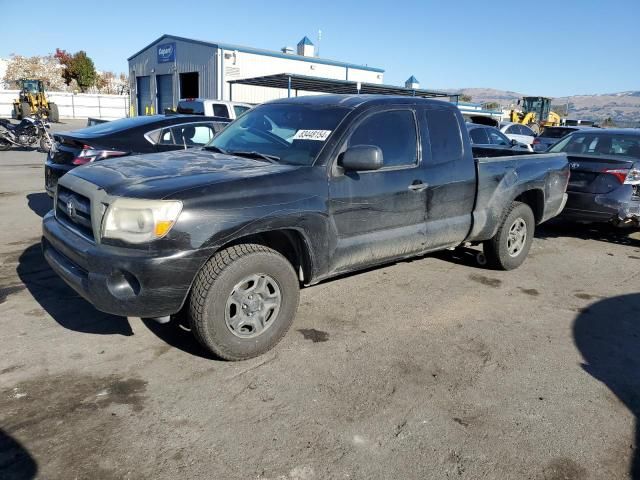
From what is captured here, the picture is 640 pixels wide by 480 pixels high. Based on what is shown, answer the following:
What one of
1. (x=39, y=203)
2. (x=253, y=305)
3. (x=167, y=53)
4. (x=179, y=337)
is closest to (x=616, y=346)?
(x=253, y=305)

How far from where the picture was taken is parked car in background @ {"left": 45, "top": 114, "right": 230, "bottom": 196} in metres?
6.83

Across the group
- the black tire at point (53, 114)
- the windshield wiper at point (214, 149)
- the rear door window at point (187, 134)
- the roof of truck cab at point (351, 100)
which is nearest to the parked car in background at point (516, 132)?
the rear door window at point (187, 134)

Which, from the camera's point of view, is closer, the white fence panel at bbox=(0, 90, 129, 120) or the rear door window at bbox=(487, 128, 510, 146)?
the rear door window at bbox=(487, 128, 510, 146)

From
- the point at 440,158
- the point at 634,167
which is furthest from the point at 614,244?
the point at 440,158

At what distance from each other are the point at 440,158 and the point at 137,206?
287 cm

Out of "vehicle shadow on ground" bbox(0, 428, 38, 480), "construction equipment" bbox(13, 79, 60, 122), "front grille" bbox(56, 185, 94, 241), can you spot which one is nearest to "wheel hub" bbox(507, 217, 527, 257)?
"front grille" bbox(56, 185, 94, 241)

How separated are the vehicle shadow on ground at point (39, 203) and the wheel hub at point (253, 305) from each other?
5581 millimetres

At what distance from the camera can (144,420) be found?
9.64 ft

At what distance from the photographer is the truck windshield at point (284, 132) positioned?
13.5 feet

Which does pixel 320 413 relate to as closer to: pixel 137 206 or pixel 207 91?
pixel 137 206

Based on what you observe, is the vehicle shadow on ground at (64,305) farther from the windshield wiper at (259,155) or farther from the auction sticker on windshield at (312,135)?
the auction sticker on windshield at (312,135)

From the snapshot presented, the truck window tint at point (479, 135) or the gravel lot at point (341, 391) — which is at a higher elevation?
the truck window tint at point (479, 135)

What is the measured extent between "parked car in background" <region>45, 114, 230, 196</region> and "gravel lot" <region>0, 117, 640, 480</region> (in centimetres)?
200

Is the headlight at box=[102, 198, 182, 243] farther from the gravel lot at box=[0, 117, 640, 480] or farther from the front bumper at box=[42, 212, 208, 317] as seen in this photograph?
the gravel lot at box=[0, 117, 640, 480]
